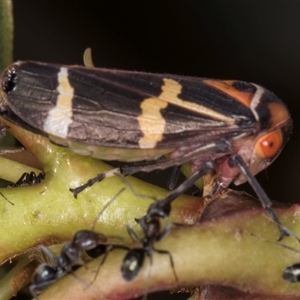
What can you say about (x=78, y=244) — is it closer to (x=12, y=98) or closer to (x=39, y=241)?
(x=39, y=241)

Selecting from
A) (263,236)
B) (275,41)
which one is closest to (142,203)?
(263,236)

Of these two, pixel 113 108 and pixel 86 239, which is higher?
pixel 113 108

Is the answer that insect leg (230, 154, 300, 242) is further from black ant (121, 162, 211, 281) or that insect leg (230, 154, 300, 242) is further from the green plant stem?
black ant (121, 162, 211, 281)

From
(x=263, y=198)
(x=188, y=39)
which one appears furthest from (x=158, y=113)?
(x=188, y=39)

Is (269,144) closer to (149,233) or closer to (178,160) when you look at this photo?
(178,160)

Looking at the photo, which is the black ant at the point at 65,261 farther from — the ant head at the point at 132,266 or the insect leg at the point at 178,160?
the insect leg at the point at 178,160

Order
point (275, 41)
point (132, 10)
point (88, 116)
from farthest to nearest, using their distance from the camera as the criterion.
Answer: point (132, 10), point (275, 41), point (88, 116)

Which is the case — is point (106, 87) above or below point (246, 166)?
above
